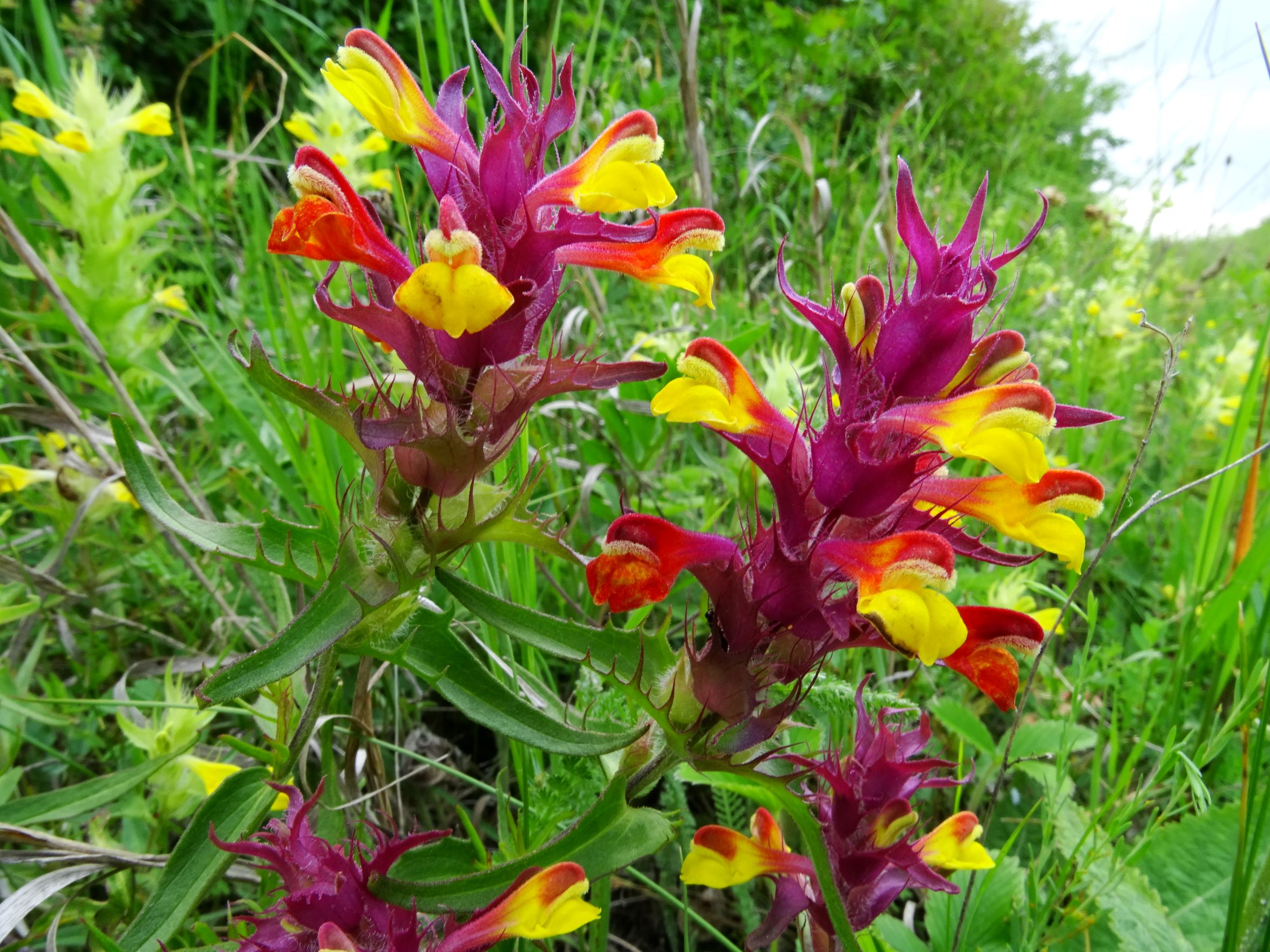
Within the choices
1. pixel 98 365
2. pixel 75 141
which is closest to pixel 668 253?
pixel 98 365

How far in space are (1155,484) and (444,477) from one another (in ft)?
9.03

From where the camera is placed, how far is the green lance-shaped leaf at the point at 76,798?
1.08 m

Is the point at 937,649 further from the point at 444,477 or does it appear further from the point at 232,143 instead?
the point at 232,143

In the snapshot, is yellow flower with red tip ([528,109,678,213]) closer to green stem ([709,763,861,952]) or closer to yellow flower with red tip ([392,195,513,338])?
yellow flower with red tip ([392,195,513,338])

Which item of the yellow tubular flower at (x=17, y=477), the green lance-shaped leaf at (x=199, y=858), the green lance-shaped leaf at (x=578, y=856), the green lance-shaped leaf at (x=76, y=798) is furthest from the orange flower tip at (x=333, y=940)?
the yellow tubular flower at (x=17, y=477)

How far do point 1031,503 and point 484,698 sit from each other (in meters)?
0.60

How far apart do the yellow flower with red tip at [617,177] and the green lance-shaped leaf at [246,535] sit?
1.45 feet

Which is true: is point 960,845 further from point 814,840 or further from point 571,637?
point 571,637

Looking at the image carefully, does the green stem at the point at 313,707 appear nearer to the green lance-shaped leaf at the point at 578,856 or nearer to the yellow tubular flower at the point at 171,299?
the green lance-shaped leaf at the point at 578,856

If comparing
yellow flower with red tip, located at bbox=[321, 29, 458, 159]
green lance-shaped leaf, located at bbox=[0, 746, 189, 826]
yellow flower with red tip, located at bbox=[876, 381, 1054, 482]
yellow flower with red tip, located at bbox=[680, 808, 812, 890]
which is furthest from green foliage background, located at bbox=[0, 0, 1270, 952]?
yellow flower with red tip, located at bbox=[321, 29, 458, 159]

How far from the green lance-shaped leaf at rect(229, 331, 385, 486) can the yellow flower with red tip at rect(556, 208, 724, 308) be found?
0.89 ft

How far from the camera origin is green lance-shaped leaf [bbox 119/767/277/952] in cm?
85

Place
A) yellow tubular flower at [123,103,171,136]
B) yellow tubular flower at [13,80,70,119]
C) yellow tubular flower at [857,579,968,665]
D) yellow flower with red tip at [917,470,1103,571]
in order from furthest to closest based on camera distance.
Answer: yellow tubular flower at [123,103,171,136] < yellow tubular flower at [13,80,70,119] < yellow flower with red tip at [917,470,1103,571] < yellow tubular flower at [857,579,968,665]

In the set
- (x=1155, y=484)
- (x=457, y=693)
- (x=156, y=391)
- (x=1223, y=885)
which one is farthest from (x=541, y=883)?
(x=1155, y=484)
